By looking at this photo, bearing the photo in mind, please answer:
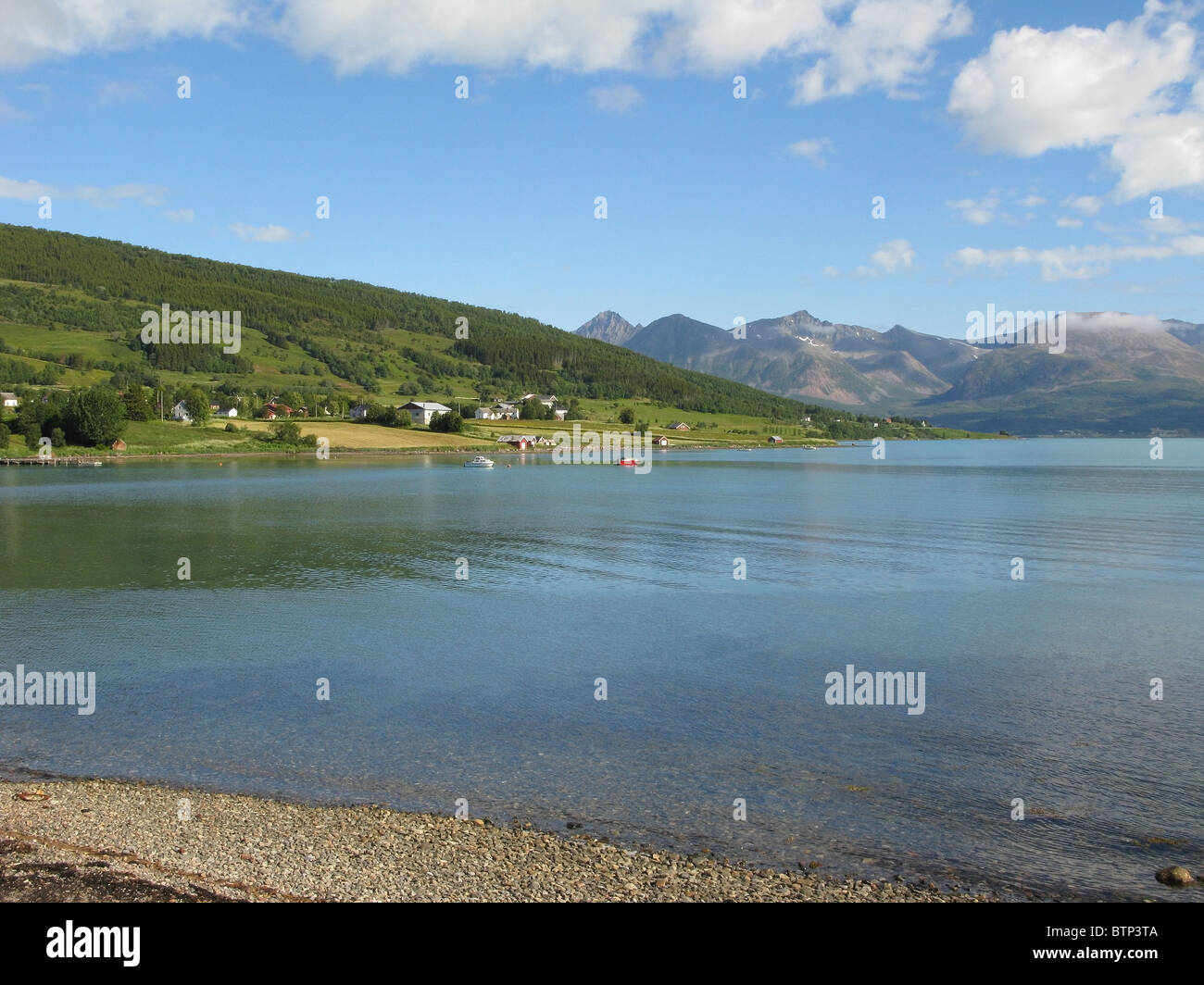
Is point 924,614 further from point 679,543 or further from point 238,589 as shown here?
Result: point 238,589

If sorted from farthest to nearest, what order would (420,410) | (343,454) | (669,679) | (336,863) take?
(420,410) < (343,454) < (669,679) < (336,863)

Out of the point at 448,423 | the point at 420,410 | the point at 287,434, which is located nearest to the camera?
the point at 287,434

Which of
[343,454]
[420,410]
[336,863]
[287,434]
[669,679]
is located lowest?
[669,679]

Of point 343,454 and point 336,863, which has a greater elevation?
point 343,454

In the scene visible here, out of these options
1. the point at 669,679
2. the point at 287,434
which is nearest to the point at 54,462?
the point at 287,434

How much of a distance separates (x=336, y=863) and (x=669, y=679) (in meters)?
9.76

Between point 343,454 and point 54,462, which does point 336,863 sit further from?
point 343,454

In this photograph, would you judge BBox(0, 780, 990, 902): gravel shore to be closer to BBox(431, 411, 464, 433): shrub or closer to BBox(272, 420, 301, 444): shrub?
BBox(272, 420, 301, 444): shrub

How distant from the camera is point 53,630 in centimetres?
2266

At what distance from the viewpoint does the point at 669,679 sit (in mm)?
18688

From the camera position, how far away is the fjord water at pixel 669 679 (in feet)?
38.6

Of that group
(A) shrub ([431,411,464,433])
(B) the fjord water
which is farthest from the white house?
(B) the fjord water

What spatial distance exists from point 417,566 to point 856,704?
2090 cm

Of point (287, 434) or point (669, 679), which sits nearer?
point (669, 679)
